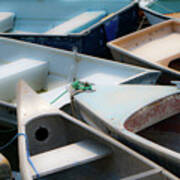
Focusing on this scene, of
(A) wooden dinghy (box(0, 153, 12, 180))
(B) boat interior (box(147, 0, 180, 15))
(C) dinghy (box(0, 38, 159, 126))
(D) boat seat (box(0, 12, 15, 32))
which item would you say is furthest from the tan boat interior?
(D) boat seat (box(0, 12, 15, 32))

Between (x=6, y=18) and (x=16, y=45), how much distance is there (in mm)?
2154

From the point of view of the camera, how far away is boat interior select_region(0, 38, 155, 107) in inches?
178

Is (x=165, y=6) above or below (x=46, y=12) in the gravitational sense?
above

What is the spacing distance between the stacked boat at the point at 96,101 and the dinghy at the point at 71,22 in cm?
2

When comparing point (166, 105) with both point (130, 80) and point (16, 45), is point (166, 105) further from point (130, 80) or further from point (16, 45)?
point (16, 45)

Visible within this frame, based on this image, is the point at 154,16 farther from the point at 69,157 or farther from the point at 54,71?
the point at 69,157

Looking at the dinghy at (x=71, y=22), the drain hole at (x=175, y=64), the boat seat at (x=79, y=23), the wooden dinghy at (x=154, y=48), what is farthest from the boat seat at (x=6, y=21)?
the drain hole at (x=175, y=64)

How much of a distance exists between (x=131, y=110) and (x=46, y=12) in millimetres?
5205

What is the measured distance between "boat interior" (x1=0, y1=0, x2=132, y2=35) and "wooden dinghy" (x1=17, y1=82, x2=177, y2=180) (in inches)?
153

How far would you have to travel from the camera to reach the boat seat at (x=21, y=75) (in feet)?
15.6

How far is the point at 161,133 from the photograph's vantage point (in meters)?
3.54

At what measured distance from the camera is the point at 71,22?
682 centimetres

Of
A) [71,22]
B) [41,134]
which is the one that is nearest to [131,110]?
[41,134]

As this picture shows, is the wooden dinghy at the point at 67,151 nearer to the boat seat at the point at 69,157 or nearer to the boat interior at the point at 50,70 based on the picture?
the boat seat at the point at 69,157
